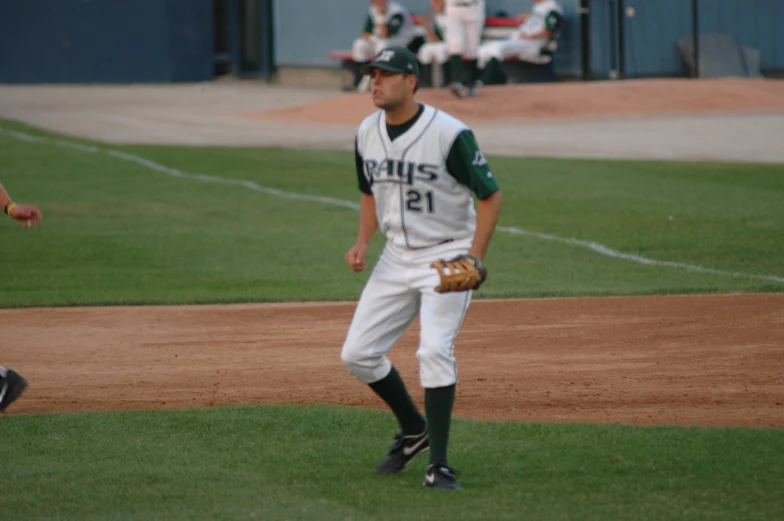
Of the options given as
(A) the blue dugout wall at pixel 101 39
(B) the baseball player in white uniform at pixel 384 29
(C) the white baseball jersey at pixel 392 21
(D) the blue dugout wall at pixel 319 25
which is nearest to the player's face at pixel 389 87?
(B) the baseball player in white uniform at pixel 384 29

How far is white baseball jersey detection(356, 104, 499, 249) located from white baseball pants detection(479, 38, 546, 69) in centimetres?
2068

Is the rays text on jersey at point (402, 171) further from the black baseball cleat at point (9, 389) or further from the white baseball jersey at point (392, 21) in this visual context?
the white baseball jersey at point (392, 21)

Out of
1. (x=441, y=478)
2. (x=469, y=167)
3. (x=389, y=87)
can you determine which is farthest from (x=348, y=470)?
(x=389, y=87)

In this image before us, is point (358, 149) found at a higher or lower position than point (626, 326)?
higher

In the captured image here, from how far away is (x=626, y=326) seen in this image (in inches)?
378

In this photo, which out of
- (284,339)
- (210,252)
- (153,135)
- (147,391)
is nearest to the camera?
(147,391)

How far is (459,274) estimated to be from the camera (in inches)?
216

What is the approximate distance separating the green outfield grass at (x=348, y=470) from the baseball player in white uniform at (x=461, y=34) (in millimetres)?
17546

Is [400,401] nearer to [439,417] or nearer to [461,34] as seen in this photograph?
[439,417]

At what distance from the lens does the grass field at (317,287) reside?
5488 mm

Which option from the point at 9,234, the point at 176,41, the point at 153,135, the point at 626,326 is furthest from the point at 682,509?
the point at 176,41

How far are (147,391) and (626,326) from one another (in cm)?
364

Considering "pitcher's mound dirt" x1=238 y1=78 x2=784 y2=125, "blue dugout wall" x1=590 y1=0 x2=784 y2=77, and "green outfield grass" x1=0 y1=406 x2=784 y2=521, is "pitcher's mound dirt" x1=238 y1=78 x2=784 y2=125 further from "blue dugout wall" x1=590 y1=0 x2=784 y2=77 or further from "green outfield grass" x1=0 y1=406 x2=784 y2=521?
"green outfield grass" x1=0 y1=406 x2=784 y2=521

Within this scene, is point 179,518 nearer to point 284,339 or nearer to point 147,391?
point 147,391
